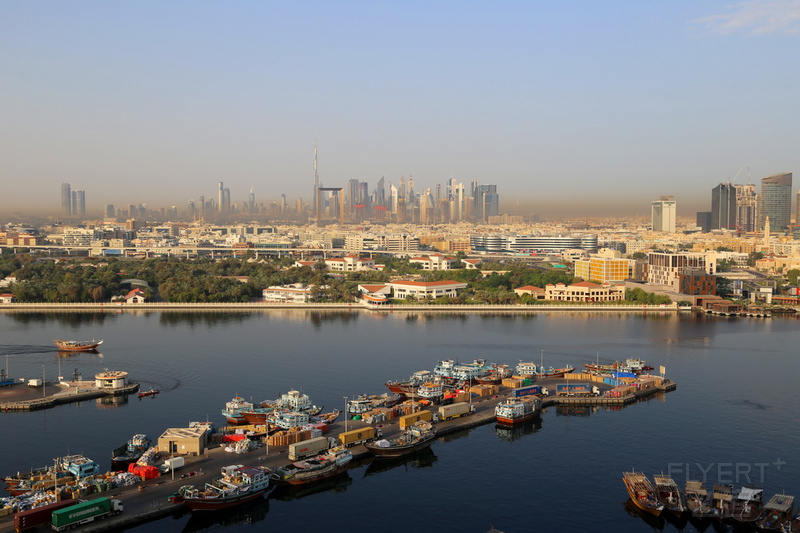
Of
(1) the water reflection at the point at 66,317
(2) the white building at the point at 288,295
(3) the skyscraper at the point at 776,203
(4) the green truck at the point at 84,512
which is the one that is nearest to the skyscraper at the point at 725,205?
(3) the skyscraper at the point at 776,203

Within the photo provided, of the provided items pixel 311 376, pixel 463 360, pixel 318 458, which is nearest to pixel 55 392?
pixel 311 376

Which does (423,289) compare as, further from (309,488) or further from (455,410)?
(309,488)

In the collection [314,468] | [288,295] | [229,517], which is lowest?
[229,517]

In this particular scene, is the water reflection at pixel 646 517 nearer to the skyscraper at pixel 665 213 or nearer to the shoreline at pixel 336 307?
the shoreline at pixel 336 307

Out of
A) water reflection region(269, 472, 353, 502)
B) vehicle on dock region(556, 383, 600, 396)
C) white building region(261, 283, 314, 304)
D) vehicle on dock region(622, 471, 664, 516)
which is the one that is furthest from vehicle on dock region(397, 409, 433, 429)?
white building region(261, 283, 314, 304)

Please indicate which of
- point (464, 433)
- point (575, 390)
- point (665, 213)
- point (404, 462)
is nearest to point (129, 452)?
point (404, 462)
